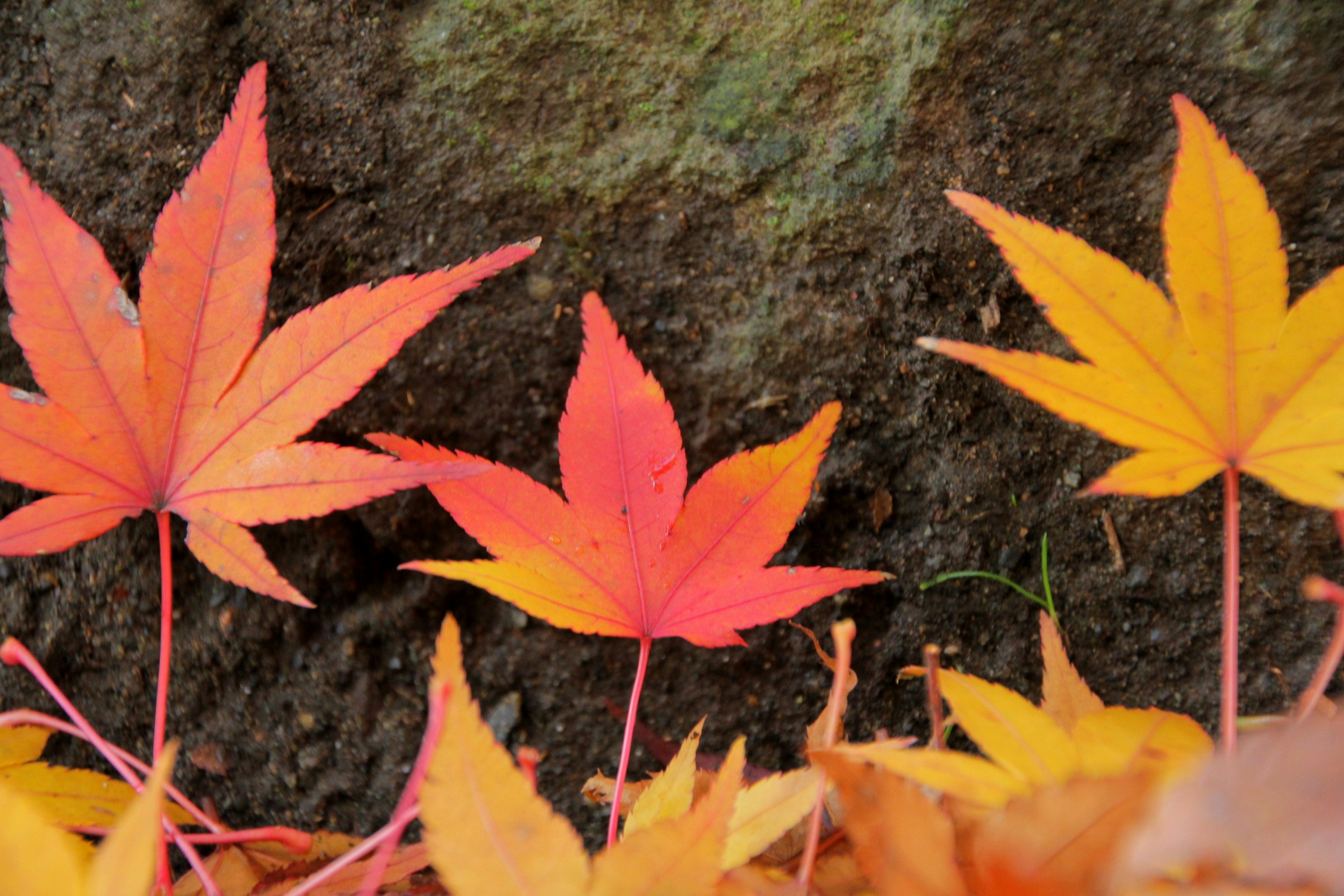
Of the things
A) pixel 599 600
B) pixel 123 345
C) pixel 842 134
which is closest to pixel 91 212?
pixel 123 345

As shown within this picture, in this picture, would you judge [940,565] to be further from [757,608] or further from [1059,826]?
[1059,826]

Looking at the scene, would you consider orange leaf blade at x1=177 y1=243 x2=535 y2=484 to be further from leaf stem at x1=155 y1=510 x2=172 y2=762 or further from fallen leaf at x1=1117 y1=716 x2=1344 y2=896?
fallen leaf at x1=1117 y1=716 x2=1344 y2=896

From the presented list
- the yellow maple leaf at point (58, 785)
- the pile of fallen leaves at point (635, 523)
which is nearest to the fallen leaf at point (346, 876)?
the pile of fallen leaves at point (635, 523)

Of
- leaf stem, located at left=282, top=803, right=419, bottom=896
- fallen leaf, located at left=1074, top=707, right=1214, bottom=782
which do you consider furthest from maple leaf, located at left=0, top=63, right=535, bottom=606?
fallen leaf, located at left=1074, top=707, right=1214, bottom=782

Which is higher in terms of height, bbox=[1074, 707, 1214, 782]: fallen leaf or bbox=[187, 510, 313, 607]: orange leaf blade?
bbox=[187, 510, 313, 607]: orange leaf blade

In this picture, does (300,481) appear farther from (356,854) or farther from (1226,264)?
(1226,264)
